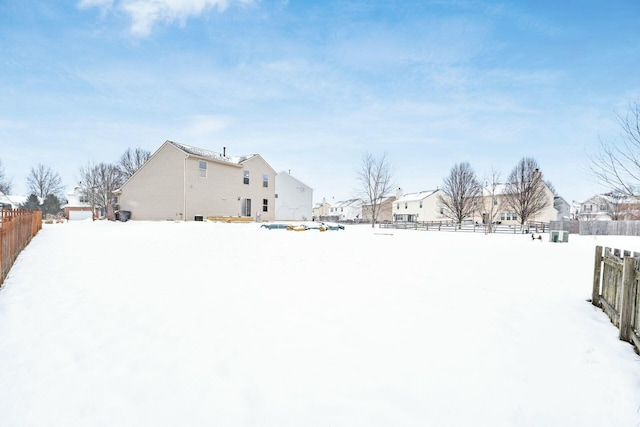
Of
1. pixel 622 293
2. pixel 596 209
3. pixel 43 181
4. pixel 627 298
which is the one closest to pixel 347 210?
pixel 596 209

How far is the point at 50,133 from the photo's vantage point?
39156mm

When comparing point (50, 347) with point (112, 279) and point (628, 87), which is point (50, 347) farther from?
point (628, 87)

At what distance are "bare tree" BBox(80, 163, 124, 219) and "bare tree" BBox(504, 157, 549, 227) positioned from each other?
59335 mm

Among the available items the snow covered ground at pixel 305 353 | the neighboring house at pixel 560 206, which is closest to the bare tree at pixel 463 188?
the neighboring house at pixel 560 206

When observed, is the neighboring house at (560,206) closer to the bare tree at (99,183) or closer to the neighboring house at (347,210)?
the neighboring house at (347,210)

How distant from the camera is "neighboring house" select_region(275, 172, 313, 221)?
41.0 m

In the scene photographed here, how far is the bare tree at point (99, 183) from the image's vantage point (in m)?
44.9

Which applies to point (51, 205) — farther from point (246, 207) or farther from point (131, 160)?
point (246, 207)

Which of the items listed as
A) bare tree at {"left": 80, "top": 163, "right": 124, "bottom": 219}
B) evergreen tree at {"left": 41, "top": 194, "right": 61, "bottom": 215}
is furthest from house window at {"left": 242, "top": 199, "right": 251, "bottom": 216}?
evergreen tree at {"left": 41, "top": 194, "right": 61, "bottom": 215}

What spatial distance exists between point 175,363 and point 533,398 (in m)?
4.05

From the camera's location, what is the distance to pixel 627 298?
13.3ft

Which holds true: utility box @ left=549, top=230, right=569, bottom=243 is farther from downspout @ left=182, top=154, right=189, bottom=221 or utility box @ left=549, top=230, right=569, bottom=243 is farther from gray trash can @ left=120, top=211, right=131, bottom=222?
gray trash can @ left=120, top=211, right=131, bottom=222

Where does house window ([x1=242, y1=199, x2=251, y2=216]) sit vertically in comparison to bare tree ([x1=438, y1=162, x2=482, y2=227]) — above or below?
below

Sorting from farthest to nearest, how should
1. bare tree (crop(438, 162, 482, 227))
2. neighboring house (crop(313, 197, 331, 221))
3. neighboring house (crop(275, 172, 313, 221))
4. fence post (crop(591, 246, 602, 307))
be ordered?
neighboring house (crop(313, 197, 331, 221)) < neighboring house (crop(275, 172, 313, 221)) < bare tree (crop(438, 162, 482, 227)) < fence post (crop(591, 246, 602, 307))
